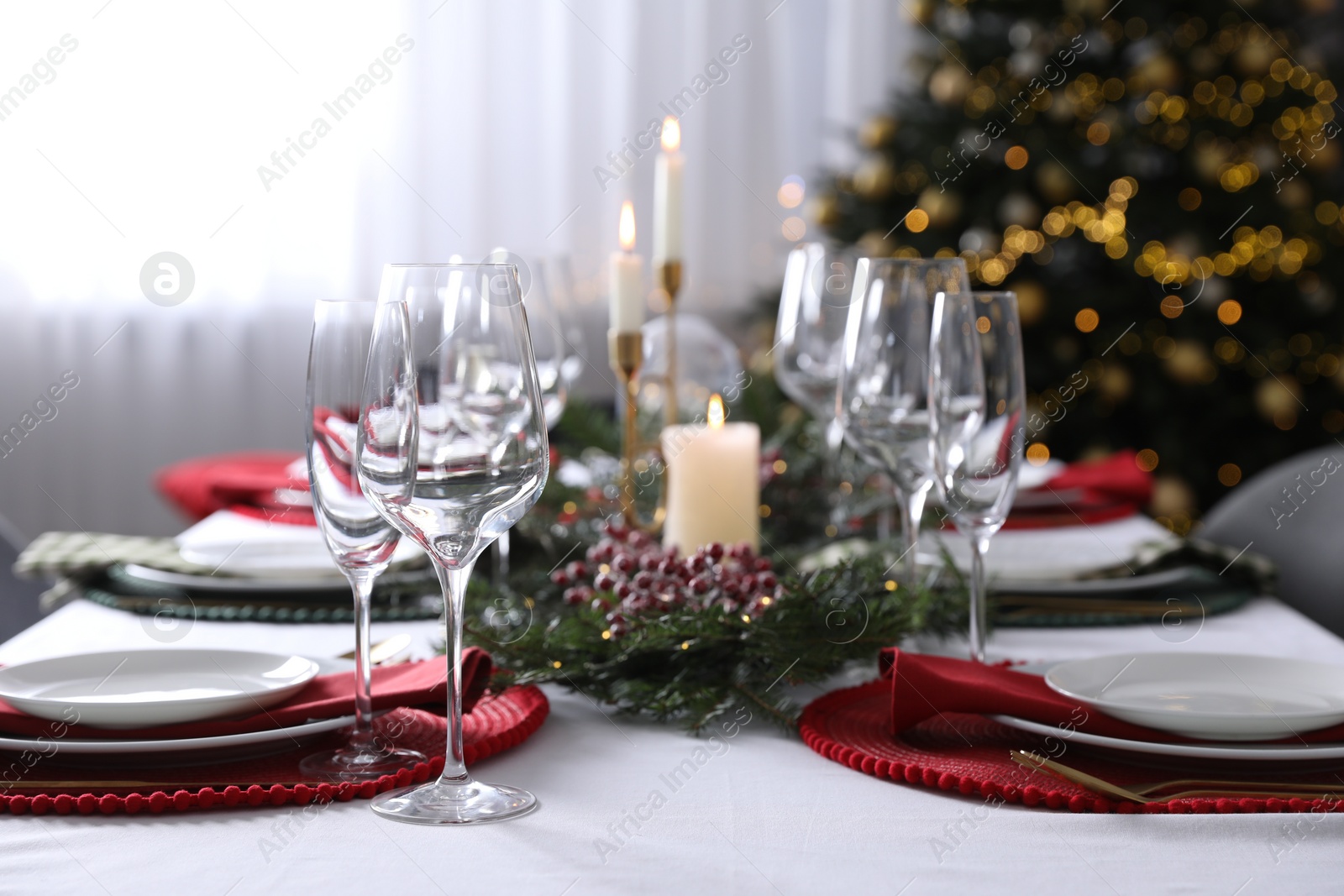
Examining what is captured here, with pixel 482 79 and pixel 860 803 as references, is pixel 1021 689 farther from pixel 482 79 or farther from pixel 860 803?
pixel 482 79

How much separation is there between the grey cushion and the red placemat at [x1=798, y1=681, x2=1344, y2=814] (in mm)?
Result: 700

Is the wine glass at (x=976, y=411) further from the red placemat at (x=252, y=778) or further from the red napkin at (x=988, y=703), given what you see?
the red placemat at (x=252, y=778)

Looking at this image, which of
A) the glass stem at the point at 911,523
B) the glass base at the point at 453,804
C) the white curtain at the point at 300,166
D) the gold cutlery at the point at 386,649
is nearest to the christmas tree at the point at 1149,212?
the white curtain at the point at 300,166

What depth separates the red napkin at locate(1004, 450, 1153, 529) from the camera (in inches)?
55.1

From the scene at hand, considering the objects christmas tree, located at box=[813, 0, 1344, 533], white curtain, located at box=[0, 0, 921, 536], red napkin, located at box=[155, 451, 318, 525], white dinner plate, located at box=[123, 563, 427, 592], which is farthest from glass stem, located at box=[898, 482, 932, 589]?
white curtain, located at box=[0, 0, 921, 536]

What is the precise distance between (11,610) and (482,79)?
2420mm

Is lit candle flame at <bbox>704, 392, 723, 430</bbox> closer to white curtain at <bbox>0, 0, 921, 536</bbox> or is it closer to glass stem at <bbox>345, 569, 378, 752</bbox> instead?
glass stem at <bbox>345, 569, 378, 752</bbox>

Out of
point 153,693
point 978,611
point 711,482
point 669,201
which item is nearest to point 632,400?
point 711,482

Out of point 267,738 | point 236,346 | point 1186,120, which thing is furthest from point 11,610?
point 1186,120

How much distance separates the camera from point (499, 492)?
634 millimetres

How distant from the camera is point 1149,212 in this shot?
2930 mm

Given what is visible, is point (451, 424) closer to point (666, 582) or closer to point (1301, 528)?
point (666, 582)

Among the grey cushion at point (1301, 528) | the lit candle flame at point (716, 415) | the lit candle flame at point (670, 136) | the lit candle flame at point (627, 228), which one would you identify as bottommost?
the grey cushion at point (1301, 528)

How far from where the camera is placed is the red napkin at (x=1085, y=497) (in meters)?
1.40
